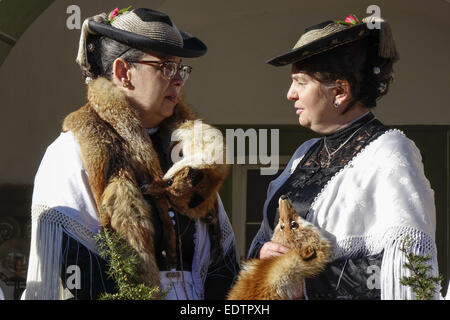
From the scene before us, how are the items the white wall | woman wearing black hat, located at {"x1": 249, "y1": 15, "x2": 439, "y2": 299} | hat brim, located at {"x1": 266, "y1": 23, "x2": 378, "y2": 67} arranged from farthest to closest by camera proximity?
1. the white wall
2. hat brim, located at {"x1": 266, "y1": 23, "x2": 378, "y2": 67}
3. woman wearing black hat, located at {"x1": 249, "y1": 15, "x2": 439, "y2": 299}

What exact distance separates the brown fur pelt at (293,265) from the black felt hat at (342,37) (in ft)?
1.92

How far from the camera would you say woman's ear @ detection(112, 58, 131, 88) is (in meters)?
3.62

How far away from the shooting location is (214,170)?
3660mm

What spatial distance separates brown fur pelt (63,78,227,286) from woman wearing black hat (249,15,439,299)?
33 centimetres

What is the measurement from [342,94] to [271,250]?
0.60m

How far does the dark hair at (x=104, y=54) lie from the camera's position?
360 centimetres

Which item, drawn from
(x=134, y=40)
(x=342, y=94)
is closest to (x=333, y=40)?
(x=342, y=94)

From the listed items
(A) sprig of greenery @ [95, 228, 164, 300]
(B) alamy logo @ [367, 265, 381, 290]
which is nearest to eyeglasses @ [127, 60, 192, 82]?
(A) sprig of greenery @ [95, 228, 164, 300]

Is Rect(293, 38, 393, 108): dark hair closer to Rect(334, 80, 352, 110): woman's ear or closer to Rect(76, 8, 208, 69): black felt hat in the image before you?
Rect(334, 80, 352, 110): woman's ear

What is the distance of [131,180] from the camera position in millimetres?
3541

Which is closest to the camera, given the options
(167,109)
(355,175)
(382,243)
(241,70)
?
(382,243)

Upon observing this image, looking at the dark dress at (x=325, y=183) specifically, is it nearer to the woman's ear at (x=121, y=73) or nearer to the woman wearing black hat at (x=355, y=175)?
the woman wearing black hat at (x=355, y=175)

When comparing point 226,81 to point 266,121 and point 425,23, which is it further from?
point 425,23

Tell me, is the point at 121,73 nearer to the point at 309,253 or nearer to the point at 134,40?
the point at 134,40
